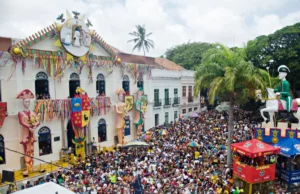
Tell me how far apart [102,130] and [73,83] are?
4711mm

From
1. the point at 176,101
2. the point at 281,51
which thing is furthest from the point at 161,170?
the point at 281,51

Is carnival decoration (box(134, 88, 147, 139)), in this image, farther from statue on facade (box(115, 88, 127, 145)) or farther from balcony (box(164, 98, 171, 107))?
balcony (box(164, 98, 171, 107))

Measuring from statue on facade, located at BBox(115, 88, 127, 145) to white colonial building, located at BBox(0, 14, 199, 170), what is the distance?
44 cm

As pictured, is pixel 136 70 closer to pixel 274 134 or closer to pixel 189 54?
pixel 274 134

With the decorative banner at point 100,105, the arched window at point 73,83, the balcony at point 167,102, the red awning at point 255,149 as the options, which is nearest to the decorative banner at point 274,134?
the red awning at point 255,149

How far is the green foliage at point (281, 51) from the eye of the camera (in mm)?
28375

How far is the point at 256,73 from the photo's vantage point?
17.1m

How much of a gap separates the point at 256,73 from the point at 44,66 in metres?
14.0

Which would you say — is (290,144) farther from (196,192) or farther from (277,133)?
(196,192)

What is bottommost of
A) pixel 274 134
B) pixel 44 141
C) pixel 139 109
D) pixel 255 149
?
pixel 44 141

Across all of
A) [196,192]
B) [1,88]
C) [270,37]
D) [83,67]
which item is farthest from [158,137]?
[270,37]

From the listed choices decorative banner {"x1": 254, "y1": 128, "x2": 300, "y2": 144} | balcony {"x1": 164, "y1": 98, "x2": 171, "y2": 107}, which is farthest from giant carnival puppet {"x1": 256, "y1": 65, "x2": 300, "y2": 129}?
balcony {"x1": 164, "y1": 98, "x2": 171, "y2": 107}

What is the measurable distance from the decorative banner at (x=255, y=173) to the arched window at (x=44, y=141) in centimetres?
1255

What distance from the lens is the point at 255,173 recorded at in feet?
44.2
